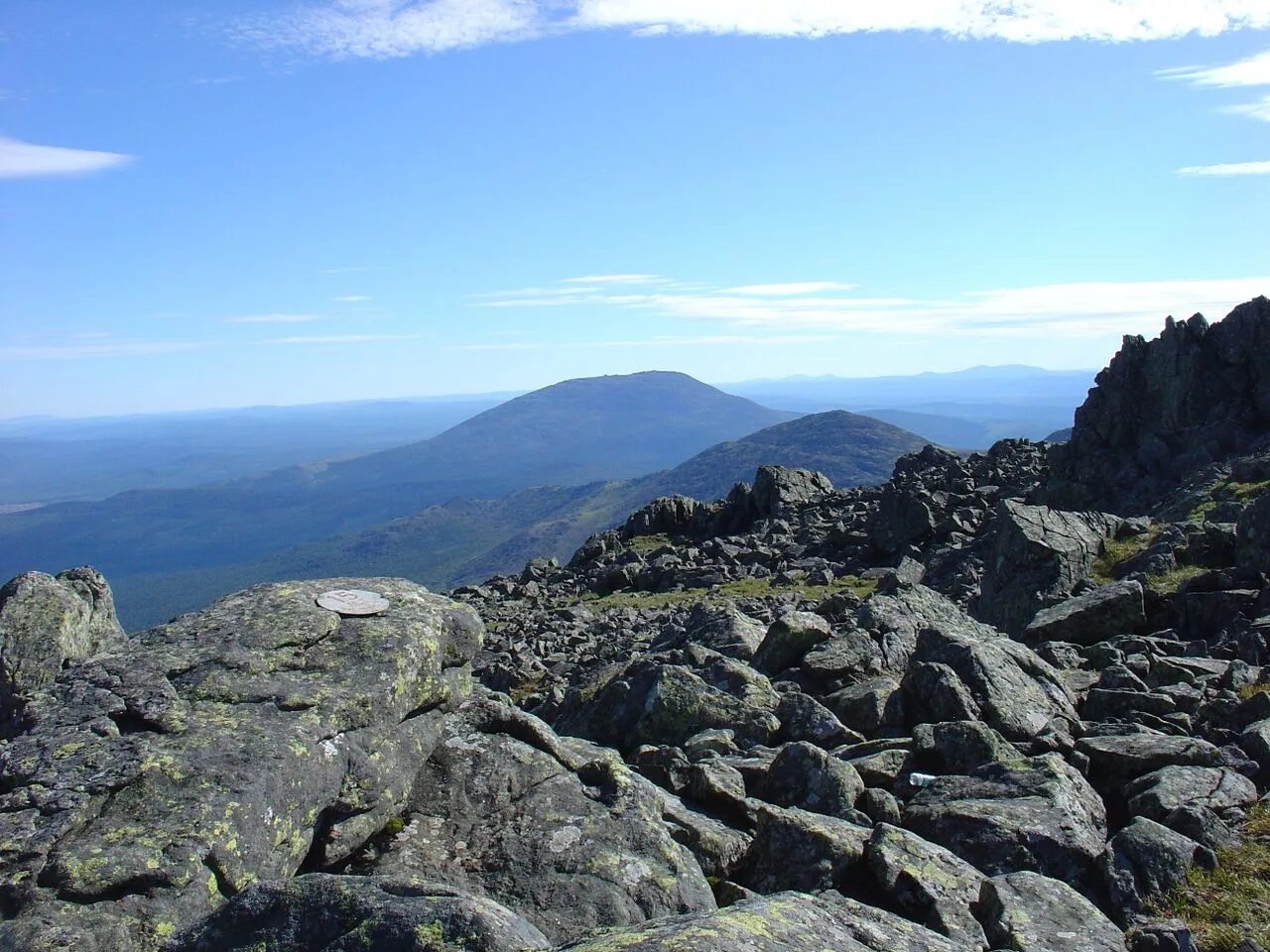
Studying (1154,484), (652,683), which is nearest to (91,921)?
(652,683)

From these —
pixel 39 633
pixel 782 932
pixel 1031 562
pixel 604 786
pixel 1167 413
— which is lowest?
pixel 1031 562

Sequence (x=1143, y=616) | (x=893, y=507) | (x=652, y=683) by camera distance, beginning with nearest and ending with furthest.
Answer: (x=652, y=683)
(x=1143, y=616)
(x=893, y=507)

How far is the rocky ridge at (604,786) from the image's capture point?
31.5 ft

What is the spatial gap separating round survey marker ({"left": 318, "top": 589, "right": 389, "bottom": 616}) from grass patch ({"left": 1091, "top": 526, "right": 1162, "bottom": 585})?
Answer: 1288 inches

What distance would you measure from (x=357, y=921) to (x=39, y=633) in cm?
1161

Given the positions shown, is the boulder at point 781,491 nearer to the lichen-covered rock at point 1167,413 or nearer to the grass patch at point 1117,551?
the lichen-covered rock at point 1167,413

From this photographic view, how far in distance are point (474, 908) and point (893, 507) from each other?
62.1 m

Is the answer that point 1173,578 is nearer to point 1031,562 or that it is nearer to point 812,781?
point 1031,562

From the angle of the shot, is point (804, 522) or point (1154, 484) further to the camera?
point (804, 522)

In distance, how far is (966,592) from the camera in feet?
153

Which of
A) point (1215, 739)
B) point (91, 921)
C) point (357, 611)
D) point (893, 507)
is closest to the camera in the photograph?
point (91, 921)

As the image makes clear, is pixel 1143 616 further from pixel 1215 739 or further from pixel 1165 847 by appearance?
pixel 1165 847

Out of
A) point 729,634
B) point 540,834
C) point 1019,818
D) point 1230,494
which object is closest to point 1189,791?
point 1019,818

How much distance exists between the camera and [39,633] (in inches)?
647
